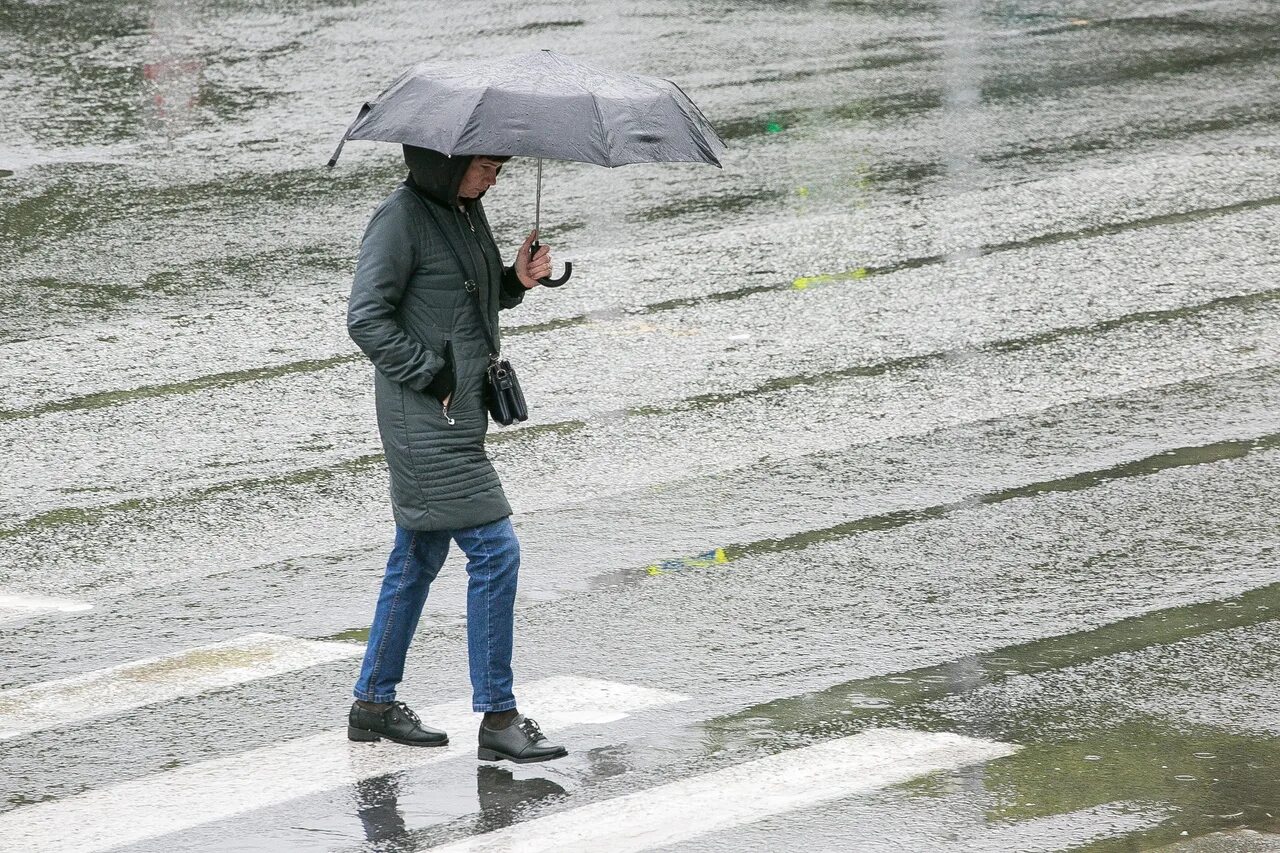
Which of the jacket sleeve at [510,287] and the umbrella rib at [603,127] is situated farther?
the jacket sleeve at [510,287]

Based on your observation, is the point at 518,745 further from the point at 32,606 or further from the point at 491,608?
the point at 32,606

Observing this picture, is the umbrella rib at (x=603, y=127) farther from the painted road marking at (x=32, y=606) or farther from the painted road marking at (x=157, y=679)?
the painted road marking at (x=32, y=606)

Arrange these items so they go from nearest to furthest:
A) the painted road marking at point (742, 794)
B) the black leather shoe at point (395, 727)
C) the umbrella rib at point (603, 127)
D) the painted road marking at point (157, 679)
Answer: the painted road marking at point (742, 794), the umbrella rib at point (603, 127), the black leather shoe at point (395, 727), the painted road marking at point (157, 679)

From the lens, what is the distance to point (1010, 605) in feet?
23.2

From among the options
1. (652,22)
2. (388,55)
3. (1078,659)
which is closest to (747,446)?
(1078,659)

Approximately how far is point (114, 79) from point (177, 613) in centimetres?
962

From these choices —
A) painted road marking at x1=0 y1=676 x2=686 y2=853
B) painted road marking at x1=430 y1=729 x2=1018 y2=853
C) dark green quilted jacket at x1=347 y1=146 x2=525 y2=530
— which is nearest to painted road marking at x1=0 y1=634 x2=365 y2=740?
painted road marking at x1=0 y1=676 x2=686 y2=853

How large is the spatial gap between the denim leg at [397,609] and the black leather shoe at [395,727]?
0.15ft

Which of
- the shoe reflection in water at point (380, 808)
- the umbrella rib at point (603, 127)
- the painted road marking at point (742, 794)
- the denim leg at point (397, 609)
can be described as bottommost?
the painted road marking at point (742, 794)

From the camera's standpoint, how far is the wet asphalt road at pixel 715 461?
5734mm

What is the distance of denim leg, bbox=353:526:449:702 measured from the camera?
5.99 meters

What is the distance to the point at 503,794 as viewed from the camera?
563 cm

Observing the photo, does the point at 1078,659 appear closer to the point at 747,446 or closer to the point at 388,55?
the point at 747,446

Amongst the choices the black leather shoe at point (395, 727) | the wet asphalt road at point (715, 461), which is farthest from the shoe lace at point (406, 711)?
the wet asphalt road at point (715, 461)
